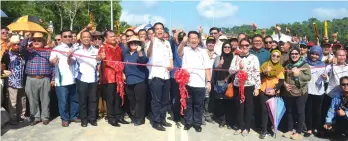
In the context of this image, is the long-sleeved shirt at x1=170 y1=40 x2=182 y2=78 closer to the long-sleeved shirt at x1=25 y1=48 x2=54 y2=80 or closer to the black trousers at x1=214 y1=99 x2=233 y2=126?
the black trousers at x1=214 y1=99 x2=233 y2=126

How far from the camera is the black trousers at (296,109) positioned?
6.59 m

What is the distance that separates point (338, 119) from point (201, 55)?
9.31 feet

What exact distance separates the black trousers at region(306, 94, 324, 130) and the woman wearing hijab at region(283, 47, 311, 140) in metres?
0.33

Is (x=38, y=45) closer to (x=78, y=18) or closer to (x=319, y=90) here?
(x=319, y=90)

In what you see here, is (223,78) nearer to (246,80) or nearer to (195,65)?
(246,80)

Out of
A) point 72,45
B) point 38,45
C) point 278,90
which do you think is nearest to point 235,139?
point 278,90

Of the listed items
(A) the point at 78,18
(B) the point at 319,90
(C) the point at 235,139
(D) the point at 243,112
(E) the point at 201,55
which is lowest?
(C) the point at 235,139

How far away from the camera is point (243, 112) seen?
673cm

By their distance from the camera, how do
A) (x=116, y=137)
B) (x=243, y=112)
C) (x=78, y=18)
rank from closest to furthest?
(x=116, y=137)
(x=243, y=112)
(x=78, y=18)

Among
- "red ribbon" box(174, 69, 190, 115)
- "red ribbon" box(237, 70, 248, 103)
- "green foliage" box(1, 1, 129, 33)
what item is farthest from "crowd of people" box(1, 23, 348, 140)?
"green foliage" box(1, 1, 129, 33)

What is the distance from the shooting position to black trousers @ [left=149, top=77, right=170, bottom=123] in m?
6.63

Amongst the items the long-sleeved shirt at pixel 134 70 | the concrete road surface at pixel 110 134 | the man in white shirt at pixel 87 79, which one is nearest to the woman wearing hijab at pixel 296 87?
the concrete road surface at pixel 110 134

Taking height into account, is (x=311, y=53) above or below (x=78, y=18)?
below

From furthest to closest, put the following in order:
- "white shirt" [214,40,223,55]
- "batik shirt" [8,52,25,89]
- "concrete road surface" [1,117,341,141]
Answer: "white shirt" [214,40,223,55]
"batik shirt" [8,52,25,89]
"concrete road surface" [1,117,341,141]
